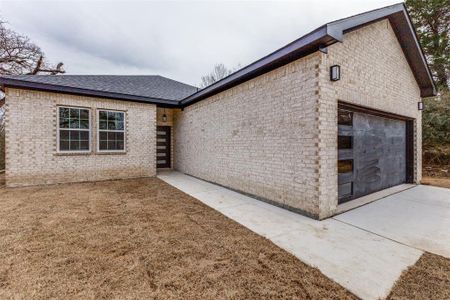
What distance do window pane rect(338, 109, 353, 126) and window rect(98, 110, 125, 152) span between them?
25.6 ft

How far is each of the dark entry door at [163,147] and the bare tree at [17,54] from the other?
10724mm

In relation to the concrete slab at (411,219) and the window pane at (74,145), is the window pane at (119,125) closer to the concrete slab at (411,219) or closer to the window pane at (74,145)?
the window pane at (74,145)

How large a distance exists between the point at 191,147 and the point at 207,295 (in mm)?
7245

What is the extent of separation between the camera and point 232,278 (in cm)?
197

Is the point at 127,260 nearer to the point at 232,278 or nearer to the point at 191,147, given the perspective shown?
the point at 232,278

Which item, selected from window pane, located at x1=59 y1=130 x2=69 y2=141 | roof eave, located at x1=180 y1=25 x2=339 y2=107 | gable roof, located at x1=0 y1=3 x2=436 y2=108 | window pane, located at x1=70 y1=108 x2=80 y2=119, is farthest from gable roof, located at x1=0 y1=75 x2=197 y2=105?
roof eave, located at x1=180 y1=25 x2=339 y2=107

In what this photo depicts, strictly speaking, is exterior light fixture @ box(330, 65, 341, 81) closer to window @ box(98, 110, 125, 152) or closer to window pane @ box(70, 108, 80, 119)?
window @ box(98, 110, 125, 152)

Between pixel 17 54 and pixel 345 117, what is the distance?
726 inches

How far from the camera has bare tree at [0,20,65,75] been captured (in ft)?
38.3

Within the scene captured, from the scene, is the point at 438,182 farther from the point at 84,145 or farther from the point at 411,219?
the point at 84,145

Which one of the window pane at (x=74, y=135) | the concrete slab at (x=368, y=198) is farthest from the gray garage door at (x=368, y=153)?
the window pane at (x=74, y=135)

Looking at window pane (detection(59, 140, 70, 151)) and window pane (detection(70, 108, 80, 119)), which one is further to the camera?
window pane (detection(70, 108, 80, 119))

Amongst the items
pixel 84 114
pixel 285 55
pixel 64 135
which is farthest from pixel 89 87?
pixel 285 55

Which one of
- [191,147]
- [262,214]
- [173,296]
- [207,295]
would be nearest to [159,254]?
[173,296]
